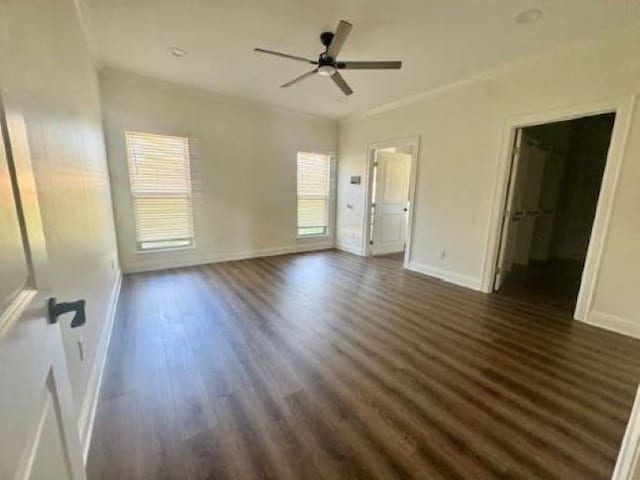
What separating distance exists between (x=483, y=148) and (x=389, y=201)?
7.17 ft

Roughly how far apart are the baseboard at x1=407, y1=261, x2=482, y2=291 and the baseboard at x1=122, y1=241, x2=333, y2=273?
2226 millimetres

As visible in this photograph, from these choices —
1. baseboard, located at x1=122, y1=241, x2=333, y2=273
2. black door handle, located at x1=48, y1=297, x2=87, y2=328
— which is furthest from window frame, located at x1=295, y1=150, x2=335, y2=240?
black door handle, located at x1=48, y1=297, x2=87, y2=328

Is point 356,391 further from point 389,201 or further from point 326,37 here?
point 389,201

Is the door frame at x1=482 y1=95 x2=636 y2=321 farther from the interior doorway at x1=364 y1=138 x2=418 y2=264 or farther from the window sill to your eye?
the window sill

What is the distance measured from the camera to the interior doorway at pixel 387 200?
5.28m

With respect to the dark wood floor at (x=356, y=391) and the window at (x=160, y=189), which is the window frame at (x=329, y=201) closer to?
the window at (x=160, y=189)

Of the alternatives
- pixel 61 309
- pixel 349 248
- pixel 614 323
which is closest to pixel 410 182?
pixel 349 248

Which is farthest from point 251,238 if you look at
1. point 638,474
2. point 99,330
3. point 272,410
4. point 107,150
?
point 638,474

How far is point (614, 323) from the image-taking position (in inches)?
106

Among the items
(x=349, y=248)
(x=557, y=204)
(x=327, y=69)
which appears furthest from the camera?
(x=349, y=248)

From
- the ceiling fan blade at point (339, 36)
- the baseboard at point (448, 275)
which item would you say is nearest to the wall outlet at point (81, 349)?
the ceiling fan blade at point (339, 36)

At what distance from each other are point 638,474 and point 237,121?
5149 mm

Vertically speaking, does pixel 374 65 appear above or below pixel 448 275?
above

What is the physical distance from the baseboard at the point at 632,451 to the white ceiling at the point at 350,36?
8.70 feet
